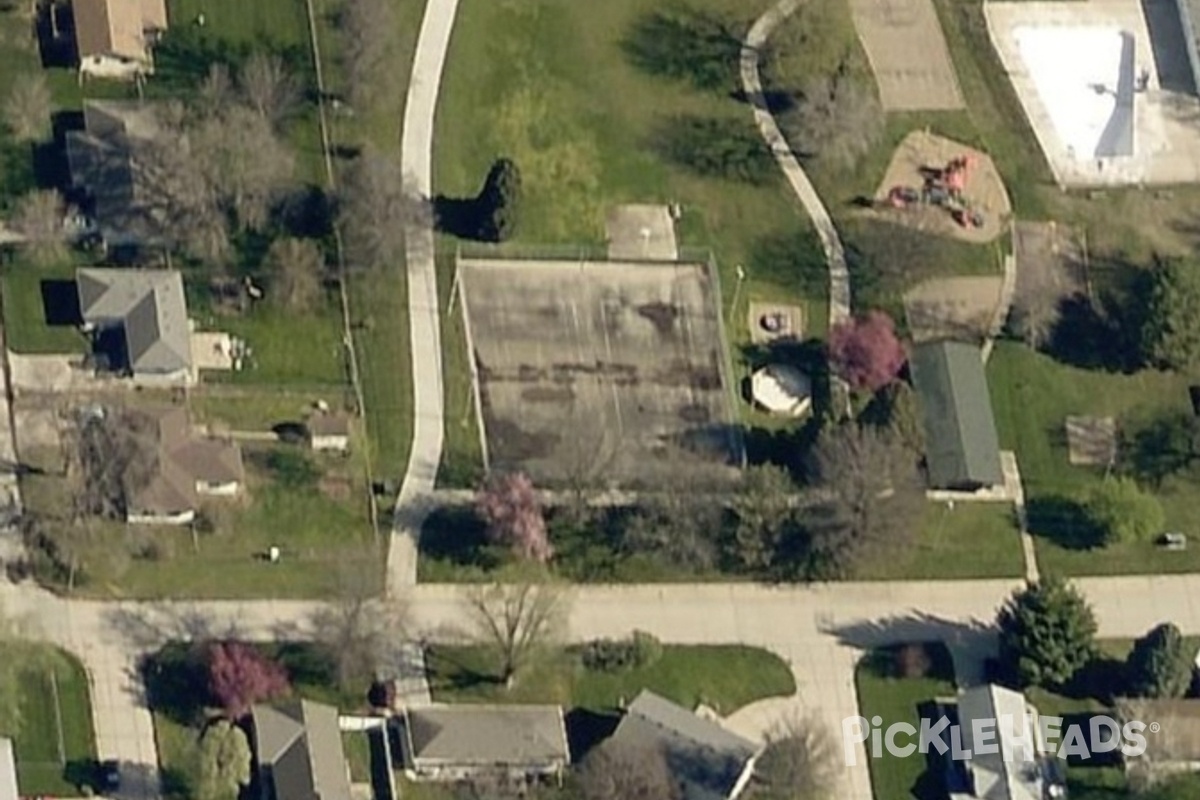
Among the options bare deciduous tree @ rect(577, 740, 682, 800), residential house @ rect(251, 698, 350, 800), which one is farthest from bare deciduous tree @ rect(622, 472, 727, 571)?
residential house @ rect(251, 698, 350, 800)

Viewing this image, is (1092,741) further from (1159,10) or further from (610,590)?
(1159,10)

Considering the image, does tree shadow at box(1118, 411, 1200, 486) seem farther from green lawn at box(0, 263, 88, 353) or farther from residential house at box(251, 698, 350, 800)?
green lawn at box(0, 263, 88, 353)

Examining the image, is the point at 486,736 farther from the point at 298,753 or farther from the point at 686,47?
the point at 686,47

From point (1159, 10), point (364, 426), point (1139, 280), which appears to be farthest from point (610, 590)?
point (1159, 10)

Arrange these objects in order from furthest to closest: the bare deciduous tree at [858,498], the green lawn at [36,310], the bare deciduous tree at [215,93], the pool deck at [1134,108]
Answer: the pool deck at [1134,108] → the bare deciduous tree at [215,93] → the green lawn at [36,310] → the bare deciduous tree at [858,498]

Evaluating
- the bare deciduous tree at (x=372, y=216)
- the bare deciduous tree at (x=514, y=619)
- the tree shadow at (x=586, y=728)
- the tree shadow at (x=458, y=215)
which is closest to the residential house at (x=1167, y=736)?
the tree shadow at (x=586, y=728)

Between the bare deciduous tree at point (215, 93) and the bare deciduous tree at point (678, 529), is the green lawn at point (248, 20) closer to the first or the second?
the bare deciduous tree at point (215, 93)
